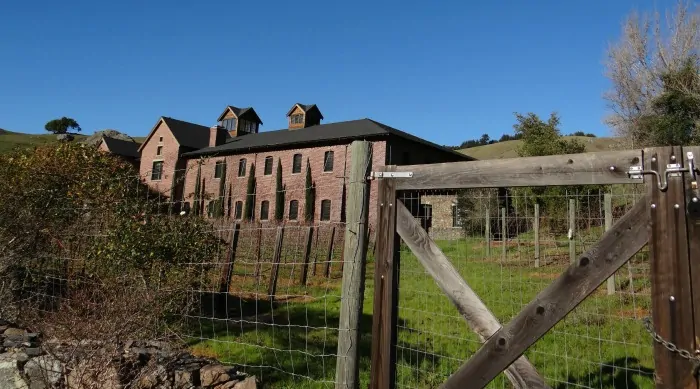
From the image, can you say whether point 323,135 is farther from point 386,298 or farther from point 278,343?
→ point 386,298

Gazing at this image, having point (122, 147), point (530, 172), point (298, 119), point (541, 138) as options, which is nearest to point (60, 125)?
point (122, 147)

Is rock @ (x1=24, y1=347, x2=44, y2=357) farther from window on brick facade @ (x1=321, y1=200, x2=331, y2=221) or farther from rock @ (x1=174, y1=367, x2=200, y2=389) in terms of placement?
window on brick facade @ (x1=321, y1=200, x2=331, y2=221)

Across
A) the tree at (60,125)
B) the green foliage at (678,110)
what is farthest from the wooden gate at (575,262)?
the tree at (60,125)

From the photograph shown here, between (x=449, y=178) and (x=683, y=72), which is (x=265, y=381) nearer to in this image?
(x=449, y=178)

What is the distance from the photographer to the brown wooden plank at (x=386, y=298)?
323cm

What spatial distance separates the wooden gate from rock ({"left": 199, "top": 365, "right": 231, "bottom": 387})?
62.8 inches

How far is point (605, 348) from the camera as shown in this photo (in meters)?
6.18

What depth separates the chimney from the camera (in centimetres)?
4394

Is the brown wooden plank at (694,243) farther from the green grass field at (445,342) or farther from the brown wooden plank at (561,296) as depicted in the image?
the green grass field at (445,342)

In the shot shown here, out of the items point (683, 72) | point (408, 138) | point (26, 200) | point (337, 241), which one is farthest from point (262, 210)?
point (26, 200)

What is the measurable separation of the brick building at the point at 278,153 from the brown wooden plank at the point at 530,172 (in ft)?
76.9

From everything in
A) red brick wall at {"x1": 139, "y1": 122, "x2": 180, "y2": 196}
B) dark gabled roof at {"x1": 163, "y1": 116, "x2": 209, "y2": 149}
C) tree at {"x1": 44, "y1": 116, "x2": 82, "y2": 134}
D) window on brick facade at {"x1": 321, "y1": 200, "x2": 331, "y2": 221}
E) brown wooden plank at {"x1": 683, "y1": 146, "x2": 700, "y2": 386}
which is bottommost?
brown wooden plank at {"x1": 683, "y1": 146, "x2": 700, "y2": 386}

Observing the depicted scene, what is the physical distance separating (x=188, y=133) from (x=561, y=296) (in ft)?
157

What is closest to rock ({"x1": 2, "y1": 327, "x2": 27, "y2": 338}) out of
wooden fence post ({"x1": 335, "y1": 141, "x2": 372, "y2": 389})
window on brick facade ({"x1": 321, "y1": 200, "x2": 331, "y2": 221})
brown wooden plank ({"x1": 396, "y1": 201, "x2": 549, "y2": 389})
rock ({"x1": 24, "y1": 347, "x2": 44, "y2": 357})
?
rock ({"x1": 24, "y1": 347, "x2": 44, "y2": 357})
